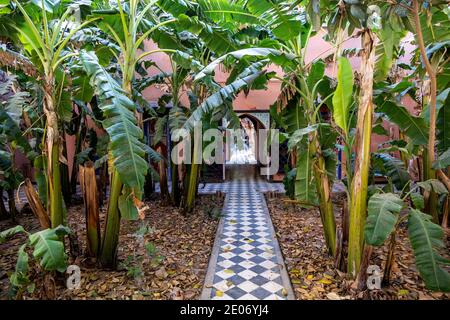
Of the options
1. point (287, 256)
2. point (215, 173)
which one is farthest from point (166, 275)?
point (215, 173)

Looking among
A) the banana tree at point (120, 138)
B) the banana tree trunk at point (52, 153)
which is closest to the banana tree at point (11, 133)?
the banana tree trunk at point (52, 153)

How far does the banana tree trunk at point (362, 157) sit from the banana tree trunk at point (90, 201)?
2.96 metres

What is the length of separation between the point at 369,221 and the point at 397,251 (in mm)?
2426

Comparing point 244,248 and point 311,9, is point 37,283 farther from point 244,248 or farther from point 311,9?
point 311,9

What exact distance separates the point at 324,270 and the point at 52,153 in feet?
11.7

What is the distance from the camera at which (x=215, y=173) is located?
11.4 m

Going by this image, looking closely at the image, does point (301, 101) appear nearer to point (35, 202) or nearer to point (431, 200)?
point (431, 200)

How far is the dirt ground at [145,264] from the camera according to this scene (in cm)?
319

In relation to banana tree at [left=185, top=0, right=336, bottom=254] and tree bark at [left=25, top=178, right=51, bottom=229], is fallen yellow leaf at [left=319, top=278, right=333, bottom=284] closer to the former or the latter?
banana tree at [left=185, top=0, right=336, bottom=254]

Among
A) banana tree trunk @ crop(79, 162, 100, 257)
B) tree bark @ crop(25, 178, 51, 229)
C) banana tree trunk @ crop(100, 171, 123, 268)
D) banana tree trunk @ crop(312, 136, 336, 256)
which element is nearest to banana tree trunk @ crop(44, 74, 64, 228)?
tree bark @ crop(25, 178, 51, 229)

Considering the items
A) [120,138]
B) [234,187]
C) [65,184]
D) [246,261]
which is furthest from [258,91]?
[120,138]

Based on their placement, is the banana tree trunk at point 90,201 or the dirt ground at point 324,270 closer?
the dirt ground at point 324,270

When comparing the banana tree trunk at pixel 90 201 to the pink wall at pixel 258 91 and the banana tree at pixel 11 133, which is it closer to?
the banana tree at pixel 11 133

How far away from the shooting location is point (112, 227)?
140 inches
